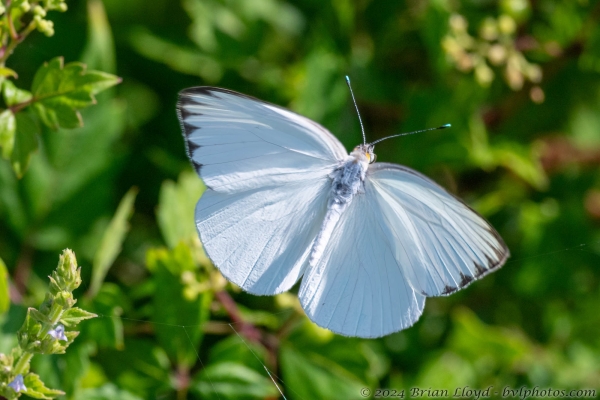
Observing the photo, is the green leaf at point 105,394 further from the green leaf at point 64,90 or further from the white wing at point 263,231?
the green leaf at point 64,90

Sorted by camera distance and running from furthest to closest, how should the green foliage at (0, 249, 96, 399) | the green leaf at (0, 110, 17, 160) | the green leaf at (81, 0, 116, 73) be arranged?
the green leaf at (81, 0, 116, 73) → the green leaf at (0, 110, 17, 160) → the green foliage at (0, 249, 96, 399)

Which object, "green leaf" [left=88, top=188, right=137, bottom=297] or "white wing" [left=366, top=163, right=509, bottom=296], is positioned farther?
"green leaf" [left=88, top=188, right=137, bottom=297]

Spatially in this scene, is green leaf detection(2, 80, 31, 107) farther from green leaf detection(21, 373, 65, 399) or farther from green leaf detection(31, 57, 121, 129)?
green leaf detection(21, 373, 65, 399)

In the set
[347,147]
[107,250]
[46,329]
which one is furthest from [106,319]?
[347,147]

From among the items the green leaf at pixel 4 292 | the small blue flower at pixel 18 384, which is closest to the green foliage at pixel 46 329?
the small blue flower at pixel 18 384

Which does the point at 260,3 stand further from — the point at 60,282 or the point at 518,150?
the point at 60,282

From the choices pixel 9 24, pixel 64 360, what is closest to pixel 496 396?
pixel 64 360

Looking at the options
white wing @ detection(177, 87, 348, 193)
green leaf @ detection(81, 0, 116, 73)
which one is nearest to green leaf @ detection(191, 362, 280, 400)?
white wing @ detection(177, 87, 348, 193)

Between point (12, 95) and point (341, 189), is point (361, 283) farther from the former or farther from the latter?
point (12, 95)
